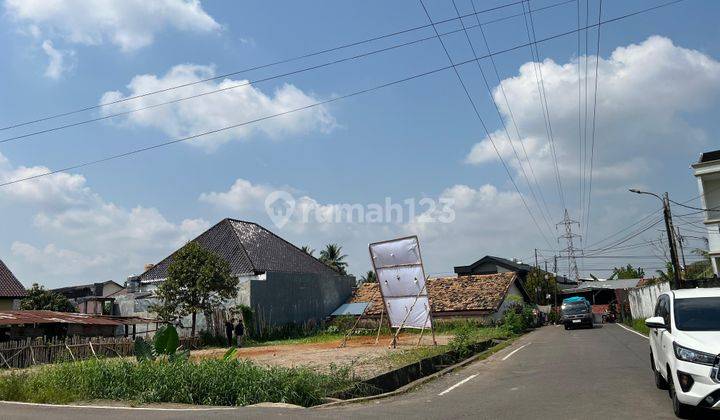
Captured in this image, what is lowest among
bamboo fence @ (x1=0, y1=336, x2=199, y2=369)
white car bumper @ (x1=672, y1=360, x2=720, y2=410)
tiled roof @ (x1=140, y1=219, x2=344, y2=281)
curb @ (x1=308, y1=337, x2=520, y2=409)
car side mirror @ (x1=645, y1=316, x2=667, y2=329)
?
curb @ (x1=308, y1=337, x2=520, y2=409)

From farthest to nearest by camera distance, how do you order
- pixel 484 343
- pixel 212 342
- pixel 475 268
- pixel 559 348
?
pixel 475 268 < pixel 212 342 < pixel 484 343 < pixel 559 348

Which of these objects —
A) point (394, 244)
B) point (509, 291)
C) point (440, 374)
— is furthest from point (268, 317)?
point (440, 374)

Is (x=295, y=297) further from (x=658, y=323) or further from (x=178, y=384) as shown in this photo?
(x=658, y=323)

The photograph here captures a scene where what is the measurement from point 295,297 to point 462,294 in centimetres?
1306

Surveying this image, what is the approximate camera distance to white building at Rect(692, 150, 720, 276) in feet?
106

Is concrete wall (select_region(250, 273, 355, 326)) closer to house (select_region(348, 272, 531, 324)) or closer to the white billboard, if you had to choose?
house (select_region(348, 272, 531, 324))

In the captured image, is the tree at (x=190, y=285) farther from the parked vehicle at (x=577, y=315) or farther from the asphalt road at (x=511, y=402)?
the parked vehicle at (x=577, y=315)

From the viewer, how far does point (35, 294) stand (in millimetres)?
45219

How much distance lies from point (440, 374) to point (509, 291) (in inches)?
1203

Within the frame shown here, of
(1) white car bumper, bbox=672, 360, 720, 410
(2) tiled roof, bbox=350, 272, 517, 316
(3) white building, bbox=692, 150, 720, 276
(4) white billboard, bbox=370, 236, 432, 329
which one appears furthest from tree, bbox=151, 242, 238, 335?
(3) white building, bbox=692, 150, 720, 276

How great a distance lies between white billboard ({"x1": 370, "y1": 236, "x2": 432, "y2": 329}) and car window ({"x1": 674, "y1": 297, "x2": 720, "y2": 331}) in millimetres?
14326

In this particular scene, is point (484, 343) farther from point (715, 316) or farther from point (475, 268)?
point (475, 268)

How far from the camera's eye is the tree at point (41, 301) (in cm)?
4438

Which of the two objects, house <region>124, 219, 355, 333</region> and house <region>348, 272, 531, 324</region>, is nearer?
house <region>124, 219, 355, 333</region>
